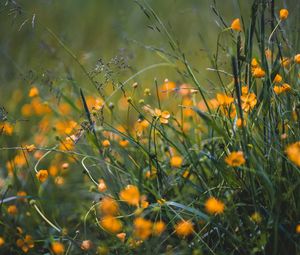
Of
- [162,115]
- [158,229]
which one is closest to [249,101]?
[162,115]

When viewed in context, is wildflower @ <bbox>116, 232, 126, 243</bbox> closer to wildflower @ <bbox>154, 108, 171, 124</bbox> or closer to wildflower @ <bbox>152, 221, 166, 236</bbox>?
wildflower @ <bbox>152, 221, 166, 236</bbox>

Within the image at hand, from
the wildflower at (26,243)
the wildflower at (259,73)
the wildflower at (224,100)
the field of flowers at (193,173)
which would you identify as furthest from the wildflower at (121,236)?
the wildflower at (259,73)

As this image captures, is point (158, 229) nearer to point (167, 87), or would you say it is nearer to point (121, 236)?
point (121, 236)

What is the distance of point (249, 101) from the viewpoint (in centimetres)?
193

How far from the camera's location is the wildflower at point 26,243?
1.95 metres

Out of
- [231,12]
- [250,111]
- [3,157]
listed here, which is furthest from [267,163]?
[231,12]

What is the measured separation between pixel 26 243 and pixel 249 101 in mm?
945

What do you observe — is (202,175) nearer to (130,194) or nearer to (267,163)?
(267,163)

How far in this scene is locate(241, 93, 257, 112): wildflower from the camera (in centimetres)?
192

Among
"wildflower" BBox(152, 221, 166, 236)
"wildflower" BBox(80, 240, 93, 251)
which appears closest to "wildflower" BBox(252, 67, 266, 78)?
"wildflower" BBox(152, 221, 166, 236)

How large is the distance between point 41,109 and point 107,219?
194cm

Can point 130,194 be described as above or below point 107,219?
above

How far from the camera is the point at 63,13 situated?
5086 mm

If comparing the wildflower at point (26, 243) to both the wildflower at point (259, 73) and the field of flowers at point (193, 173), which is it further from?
the wildflower at point (259, 73)
